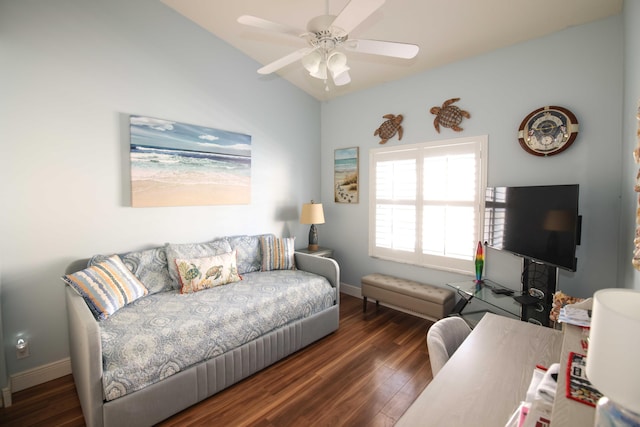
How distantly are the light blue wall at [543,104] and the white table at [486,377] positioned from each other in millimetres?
1291

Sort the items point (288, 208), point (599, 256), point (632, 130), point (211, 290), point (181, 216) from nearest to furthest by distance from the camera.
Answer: point (632, 130) → point (599, 256) → point (211, 290) → point (181, 216) → point (288, 208)

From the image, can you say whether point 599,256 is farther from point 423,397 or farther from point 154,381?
point 154,381

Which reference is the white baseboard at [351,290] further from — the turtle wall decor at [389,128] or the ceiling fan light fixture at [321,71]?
the ceiling fan light fixture at [321,71]

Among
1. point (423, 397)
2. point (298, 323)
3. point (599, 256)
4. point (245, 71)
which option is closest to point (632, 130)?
point (599, 256)

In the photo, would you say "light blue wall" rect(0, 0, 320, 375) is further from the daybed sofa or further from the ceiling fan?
the ceiling fan

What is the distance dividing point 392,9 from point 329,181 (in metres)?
2.30

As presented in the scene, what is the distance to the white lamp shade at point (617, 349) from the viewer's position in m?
0.58

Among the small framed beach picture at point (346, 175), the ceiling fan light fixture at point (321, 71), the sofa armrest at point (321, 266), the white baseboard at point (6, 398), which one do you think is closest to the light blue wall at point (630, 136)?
the ceiling fan light fixture at point (321, 71)

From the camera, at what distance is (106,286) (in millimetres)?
2121

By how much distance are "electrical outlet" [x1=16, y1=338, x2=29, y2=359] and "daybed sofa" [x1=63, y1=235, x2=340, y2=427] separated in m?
0.30

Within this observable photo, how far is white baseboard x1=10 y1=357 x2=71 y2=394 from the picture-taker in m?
2.15

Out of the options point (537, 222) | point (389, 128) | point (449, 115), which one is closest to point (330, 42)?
point (449, 115)

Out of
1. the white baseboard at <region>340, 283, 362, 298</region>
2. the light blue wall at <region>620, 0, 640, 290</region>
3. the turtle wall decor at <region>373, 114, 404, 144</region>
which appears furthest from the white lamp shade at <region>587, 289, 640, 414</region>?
the white baseboard at <region>340, 283, 362, 298</region>

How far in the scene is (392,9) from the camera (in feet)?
7.75
